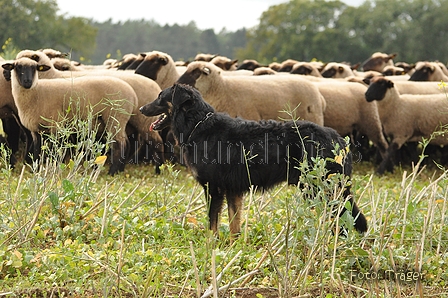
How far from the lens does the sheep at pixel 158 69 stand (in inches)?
462

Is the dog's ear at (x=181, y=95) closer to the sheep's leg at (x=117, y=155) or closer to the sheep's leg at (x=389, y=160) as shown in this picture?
the sheep's leg at (x=117, y=155)

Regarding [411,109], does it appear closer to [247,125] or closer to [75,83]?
[75,83]

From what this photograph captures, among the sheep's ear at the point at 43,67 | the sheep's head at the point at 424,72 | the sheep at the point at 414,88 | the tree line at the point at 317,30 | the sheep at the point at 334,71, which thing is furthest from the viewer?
the tree line at the point at 317,30

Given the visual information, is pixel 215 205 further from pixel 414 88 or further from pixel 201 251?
pixel 414 88

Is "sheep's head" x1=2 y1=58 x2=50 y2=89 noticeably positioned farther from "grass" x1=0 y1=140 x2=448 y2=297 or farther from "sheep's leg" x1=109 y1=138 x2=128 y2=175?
"grass" x1=0 y1=140 x2=448 y2=297

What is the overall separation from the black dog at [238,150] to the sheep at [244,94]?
15.0 feet

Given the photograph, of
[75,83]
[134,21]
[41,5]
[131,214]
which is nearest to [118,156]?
[75,83]

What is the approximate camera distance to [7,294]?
13.3 ft

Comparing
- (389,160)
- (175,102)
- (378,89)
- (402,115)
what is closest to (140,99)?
(378,89)

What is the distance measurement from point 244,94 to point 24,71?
10.3 ft

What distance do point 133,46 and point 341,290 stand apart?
9125 cm

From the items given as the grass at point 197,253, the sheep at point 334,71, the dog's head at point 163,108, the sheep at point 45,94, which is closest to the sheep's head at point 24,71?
the sheep at point 45,94

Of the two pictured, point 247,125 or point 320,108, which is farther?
point 320,108

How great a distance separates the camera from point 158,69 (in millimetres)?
11812
